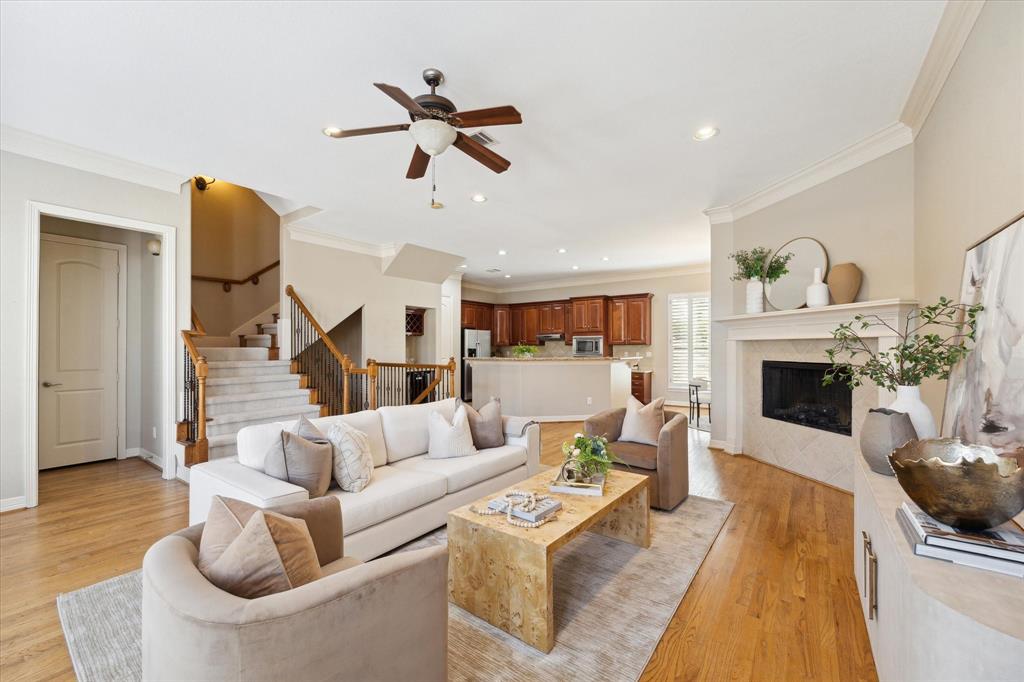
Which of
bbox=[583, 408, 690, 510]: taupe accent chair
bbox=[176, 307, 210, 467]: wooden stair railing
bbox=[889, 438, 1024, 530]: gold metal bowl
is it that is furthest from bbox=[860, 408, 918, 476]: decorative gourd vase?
bbox=[176, 307, 210, 467]: wooden stair railing

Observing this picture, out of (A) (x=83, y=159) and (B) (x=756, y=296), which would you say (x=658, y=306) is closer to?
(B) (x=756, y=296)

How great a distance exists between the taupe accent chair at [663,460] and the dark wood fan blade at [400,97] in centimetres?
263

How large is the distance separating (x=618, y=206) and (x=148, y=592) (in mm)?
4833

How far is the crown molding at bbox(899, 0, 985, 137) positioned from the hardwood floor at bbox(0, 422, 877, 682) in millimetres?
2862

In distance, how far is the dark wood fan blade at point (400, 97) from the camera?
6.77ft

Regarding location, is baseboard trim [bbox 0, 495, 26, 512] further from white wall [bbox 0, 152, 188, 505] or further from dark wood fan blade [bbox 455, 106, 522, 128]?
dark wood fan blade [bbox 455, 106, 522, 128]

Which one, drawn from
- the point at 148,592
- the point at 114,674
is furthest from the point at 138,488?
the point at 148,592

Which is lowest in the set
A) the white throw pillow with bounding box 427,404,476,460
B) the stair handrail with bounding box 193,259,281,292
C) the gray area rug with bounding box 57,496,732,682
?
the gray area rug with bounding box 57,496,732,682

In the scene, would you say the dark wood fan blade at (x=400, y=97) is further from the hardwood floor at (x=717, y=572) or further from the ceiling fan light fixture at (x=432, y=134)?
the hardwood floor at (x=717, y=572)

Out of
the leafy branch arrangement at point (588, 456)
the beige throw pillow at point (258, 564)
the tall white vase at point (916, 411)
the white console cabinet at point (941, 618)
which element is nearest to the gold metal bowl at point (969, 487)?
the white console cabinet at point (941, 618)

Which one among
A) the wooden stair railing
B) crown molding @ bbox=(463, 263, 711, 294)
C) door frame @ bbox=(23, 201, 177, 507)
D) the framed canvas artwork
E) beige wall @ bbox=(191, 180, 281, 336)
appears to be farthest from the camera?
crown molding @ bbox=(463, 263, 711, 294)

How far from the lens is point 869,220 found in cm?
360

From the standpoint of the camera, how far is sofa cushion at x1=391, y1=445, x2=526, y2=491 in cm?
311

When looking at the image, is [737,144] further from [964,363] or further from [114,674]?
[114,674]
